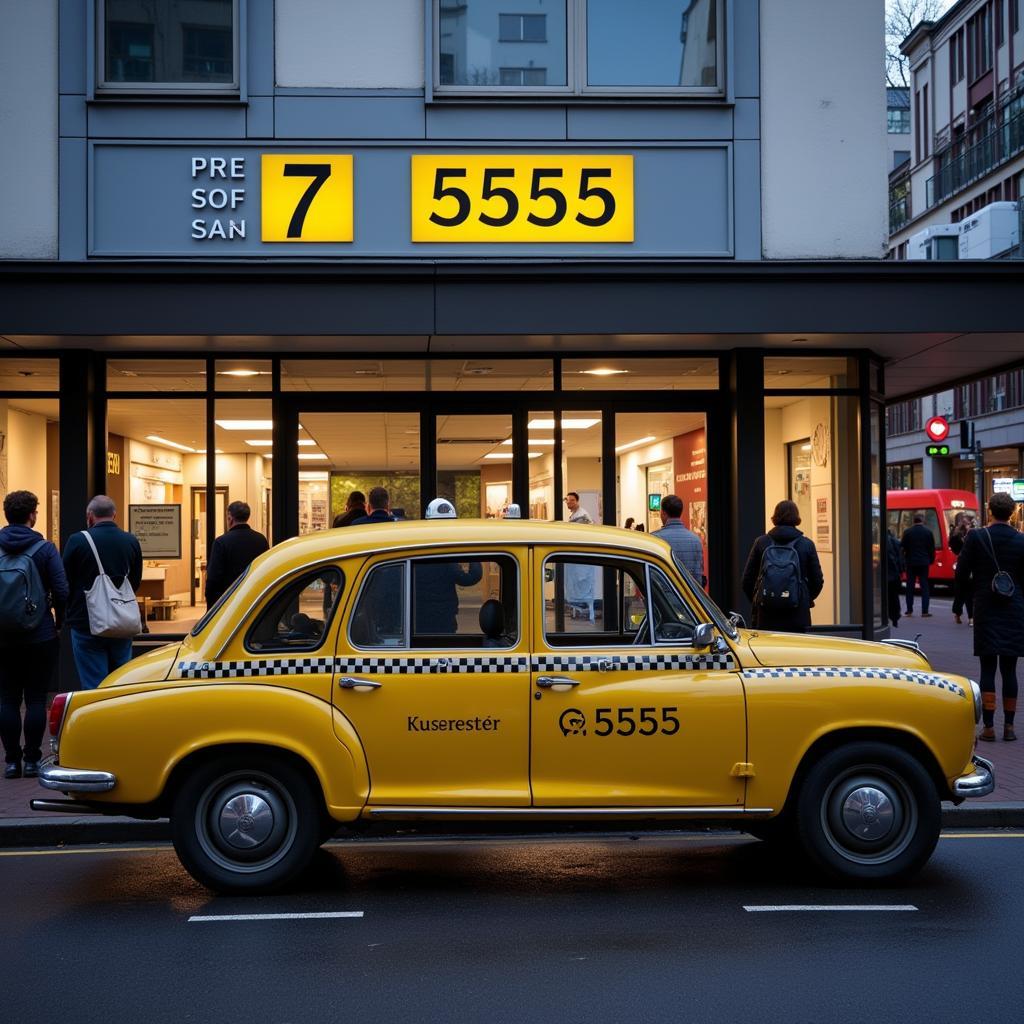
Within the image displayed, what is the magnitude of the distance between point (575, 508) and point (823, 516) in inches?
113

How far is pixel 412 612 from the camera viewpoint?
6418mm

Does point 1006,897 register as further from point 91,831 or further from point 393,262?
point 393,262

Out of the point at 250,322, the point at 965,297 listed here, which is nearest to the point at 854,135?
the point at 965,297

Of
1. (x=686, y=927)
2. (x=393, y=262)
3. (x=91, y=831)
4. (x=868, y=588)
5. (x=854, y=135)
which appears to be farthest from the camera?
(x=868, y=588)

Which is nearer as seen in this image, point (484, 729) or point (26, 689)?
point (484, 729)

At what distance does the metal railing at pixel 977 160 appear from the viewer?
48531mm

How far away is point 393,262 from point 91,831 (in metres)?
6.42

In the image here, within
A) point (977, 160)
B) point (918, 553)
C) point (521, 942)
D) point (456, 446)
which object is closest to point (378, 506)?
point (456, 446)

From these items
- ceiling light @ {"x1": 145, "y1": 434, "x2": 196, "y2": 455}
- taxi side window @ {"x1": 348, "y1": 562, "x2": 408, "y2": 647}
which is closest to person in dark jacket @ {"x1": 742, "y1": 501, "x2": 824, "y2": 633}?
taxi side window @ {"x1": 348, "y1": 562, "x2": 408, "y2": 647}

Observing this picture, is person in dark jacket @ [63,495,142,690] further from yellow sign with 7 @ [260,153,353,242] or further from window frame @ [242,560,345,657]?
yellow sign with 7 @ [260,153,353,242]

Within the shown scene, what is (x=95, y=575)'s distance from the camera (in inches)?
380

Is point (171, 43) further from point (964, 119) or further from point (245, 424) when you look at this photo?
point (964, 119)

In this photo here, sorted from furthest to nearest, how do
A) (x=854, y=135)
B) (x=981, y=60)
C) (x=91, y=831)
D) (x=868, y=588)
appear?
(x=981, y=60) → (x=868, y=588) → (x=854, y=135) → (x=91, y=831)

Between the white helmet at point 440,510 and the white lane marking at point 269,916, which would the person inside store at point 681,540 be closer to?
the white helmet at point 440,510
